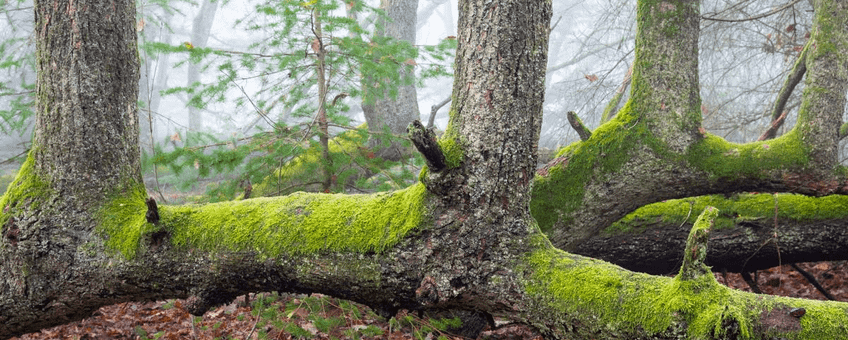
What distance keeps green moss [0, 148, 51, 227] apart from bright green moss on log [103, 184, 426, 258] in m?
0.40

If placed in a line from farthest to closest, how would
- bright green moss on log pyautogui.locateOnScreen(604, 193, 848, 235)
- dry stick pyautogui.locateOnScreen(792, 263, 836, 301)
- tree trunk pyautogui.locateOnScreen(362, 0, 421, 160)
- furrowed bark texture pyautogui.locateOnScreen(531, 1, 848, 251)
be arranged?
tree trunk pyautogui.locateOnScreen(362, 0, 421, 160)
bright green moss on log pyautogui.locateOnScreen(604, 193, 848, 235)
dry stick pyautogui.locateOnScreen(792, 263, 836, 301)
furrowed bark texture pyautogui.locateOnScreen(531, 1, 848, 251)

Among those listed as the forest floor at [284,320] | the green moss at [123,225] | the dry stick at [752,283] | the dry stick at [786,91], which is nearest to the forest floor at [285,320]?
the forest floor at [284,320]

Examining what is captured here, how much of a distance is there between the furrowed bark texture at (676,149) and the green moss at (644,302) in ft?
5.59

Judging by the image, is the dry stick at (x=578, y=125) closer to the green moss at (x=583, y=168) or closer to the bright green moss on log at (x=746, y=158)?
the green moss at (x=583, y=168)

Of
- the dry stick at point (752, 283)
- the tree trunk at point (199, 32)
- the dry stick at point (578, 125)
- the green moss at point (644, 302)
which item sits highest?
the tree trunk at point (199, 32)

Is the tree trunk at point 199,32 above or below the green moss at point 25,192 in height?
above

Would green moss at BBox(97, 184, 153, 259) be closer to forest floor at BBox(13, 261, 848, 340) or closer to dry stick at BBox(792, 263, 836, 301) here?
forest floor at BBox(13, 261, 848, 340)

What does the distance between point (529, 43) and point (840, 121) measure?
10.2 ft

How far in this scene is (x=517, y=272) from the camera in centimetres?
281

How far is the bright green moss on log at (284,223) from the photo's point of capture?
9.86 feet

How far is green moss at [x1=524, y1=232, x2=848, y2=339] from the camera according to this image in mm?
2371

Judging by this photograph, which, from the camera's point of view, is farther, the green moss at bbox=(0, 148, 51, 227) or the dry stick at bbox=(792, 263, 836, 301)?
the dry stick at bbox=(792, 263, 836, 301)

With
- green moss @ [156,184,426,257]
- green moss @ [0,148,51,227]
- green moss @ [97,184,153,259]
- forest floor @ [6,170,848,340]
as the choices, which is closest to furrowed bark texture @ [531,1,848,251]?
forest floor @ [6,170,848,340]

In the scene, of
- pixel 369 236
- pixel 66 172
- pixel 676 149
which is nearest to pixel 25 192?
pixel 66 172
